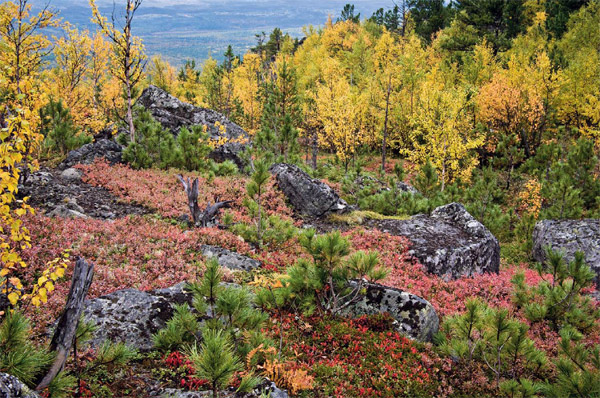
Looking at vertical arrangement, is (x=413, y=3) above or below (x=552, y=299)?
above

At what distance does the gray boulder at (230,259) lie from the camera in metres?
9.55

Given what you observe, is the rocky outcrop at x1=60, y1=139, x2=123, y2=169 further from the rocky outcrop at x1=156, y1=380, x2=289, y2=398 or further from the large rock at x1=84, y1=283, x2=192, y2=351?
the rocky outcrop at x1=156, y1=380, x2=289, y2=398

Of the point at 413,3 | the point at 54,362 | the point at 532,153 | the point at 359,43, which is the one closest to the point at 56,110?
the point at 54,362

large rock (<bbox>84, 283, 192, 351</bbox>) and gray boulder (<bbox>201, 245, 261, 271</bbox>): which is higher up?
large rock (<bbox>84, 283, 192, 351</bbox>)

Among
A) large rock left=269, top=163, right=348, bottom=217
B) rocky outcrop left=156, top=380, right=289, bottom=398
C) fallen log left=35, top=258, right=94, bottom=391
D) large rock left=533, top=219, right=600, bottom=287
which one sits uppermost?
fallen log left=35, top=258, right=94, bottom=391

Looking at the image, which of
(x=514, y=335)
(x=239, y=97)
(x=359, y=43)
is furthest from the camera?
(x=359, y=43)

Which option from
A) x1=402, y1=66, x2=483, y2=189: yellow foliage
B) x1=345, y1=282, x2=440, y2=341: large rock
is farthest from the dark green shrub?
x1=402, y1=66, x2=483, y2=189: yellow foliage

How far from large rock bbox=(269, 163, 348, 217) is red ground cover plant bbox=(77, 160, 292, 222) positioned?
57cm

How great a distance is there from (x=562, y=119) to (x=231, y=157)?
28.3 m

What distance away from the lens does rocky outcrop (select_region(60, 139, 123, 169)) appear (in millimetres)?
17219

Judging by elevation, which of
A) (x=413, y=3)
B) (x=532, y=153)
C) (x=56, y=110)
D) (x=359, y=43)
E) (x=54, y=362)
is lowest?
(x=532, y=153)

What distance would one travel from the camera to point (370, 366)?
18.8ft

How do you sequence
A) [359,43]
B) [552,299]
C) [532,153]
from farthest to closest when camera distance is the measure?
[359,43], [532,153], [552,299]

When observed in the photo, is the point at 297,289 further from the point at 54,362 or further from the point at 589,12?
the point at 589,12
